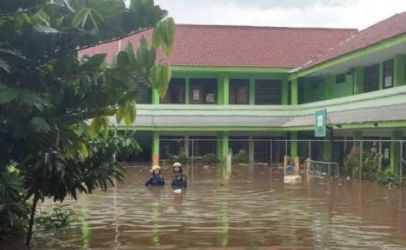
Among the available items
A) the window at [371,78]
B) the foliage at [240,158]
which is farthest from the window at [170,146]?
the window at [371,78]

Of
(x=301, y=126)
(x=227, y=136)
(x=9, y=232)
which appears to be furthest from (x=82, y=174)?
(x=227, y=136)

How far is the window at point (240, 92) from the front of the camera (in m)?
42.0

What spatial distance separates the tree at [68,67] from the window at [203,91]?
117 ft

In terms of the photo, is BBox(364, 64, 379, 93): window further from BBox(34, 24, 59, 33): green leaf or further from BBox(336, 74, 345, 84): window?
BBox(34, 24, 59, 33): green leaf

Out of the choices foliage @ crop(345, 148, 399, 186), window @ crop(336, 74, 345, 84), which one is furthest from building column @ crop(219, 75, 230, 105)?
foliage @ crop(345, 148, 399, 186)

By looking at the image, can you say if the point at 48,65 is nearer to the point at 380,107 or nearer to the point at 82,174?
the point at 82,174

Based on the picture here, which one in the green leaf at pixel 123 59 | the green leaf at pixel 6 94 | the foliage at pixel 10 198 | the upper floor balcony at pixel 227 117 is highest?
the upper floor balcony at pixel 227 117

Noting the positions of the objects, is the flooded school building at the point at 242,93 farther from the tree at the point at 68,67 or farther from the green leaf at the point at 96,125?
the tree at the point at 68,67

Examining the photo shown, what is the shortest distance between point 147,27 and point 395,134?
22.2 meters

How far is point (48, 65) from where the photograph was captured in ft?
19.7

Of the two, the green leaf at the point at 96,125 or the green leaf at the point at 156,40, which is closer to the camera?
the green leaf at the point at 156,40

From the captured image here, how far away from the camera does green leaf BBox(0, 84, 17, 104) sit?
16.2ft

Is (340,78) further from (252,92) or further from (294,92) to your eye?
(252,92)

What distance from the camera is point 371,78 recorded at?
106ft
